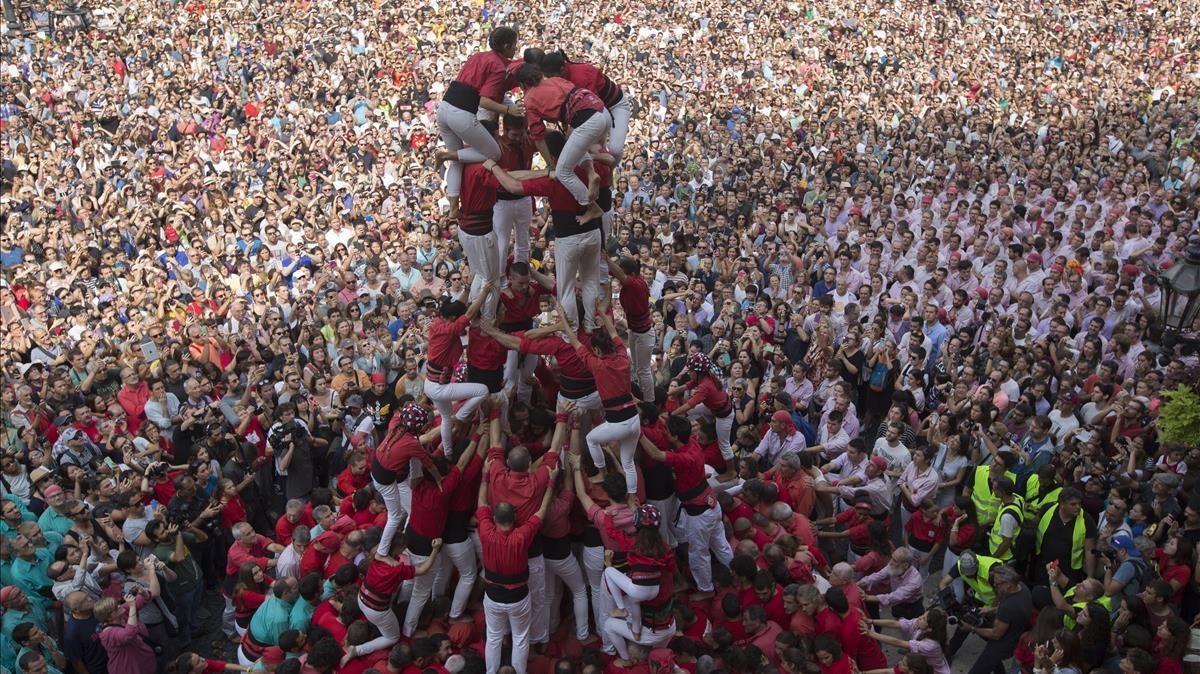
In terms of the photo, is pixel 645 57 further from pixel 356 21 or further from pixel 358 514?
pixel 358 514

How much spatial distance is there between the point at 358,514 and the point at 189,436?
2910 millimetres

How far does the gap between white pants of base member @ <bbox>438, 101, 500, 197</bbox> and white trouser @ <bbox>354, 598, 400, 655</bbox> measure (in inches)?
133

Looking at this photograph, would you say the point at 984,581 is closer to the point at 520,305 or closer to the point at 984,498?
the point at 984,498

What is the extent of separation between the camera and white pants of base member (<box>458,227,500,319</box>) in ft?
26.7

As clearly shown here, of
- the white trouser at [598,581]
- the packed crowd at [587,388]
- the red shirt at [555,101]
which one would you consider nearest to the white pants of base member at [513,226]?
the packed crowd at [587,388]

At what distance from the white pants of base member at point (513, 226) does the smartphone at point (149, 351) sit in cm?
570

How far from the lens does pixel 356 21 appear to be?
2694 cm

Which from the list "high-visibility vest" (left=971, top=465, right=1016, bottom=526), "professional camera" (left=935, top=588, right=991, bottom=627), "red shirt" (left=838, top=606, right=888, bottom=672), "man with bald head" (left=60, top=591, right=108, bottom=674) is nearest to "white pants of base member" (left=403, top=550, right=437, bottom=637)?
"man with bald head" (left=60, top=591, right=108, bottom=674)

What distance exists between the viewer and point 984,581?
26.6ft

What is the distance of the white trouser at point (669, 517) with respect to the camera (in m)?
8.15

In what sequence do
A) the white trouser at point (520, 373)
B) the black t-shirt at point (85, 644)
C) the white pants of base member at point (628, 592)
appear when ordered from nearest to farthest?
1. the white pants of base member at point (628, 592)
2. the black t-shirt at point (85, 644)
3. the white trouser at point (520, 373)

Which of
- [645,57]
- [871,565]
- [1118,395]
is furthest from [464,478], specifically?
[645,57]

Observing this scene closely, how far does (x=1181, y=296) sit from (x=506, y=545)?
6.69 metres

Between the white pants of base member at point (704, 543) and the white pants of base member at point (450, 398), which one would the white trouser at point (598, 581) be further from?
the white pants of base member at point (450, 398)
